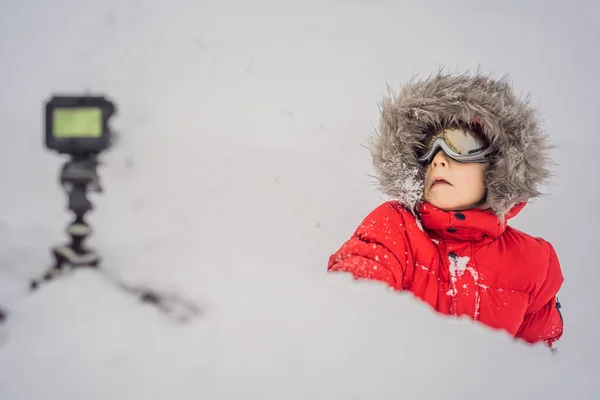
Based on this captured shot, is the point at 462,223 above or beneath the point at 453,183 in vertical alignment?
beneath

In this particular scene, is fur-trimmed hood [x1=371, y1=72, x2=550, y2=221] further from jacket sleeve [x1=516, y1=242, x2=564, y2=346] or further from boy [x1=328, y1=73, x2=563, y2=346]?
jacket sleeve [x1=516, y1=242, x2=564, y2=346]

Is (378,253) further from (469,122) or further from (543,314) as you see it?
(543,314)

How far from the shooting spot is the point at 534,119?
214 centimetres

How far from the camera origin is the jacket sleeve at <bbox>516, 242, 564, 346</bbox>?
2121 mm

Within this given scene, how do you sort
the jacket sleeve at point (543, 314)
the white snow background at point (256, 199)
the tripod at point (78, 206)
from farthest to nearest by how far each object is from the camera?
the jacket sleeve at point (543, 314)
the tripod at point (78, 206)
the white snow background at point (256, 199)

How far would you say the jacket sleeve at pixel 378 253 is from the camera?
1.89 m

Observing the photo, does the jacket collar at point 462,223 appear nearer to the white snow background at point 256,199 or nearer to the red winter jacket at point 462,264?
the red winter jacket at point 462,264

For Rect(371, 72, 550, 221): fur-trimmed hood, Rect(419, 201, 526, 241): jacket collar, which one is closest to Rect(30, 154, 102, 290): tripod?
A: Rect(371, 72, 550, 221): fur-trimmed hood

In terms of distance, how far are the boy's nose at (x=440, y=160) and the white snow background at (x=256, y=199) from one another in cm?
60

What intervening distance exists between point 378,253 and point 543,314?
85 centimetres

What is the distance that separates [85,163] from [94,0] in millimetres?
1458

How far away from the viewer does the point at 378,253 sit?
6.32ft

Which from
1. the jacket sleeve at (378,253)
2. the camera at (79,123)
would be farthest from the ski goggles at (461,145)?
the camera at (79,123)

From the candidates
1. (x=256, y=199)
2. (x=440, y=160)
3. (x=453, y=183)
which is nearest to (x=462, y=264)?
(x=453, y=183)
